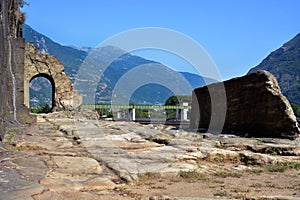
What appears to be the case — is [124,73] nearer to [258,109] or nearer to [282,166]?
[258,109]

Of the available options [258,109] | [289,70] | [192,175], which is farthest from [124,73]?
[289,70]

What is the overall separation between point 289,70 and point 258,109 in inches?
2808

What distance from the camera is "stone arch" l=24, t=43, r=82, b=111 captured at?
1944 cm

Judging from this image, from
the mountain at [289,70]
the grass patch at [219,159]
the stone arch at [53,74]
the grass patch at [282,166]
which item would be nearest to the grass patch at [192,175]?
the grass patch at [219,159]

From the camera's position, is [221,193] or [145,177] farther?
[145,177]

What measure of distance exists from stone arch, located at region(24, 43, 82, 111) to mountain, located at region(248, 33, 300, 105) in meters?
43.4

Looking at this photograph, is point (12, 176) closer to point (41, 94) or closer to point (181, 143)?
point (181, 143)

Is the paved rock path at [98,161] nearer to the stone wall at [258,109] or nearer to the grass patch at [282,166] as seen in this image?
the grass patch at [282,166]

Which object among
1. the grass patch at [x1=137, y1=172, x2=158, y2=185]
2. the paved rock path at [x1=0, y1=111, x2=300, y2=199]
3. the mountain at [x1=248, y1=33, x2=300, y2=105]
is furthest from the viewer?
the mountain at [x1=248, y1=33, x2=300, y2=105]

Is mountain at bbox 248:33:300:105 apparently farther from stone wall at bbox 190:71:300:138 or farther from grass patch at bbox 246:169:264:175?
grass patch at bbox 246:169:264:175

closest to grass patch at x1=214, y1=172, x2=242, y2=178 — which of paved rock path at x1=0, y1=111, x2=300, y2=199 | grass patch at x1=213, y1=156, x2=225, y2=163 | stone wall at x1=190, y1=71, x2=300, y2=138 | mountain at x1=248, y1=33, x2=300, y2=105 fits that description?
paved rock path at x1=0, y1=111, x2=300, y2=199

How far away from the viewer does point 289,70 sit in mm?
73438

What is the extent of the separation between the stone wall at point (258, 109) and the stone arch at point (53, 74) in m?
13.3

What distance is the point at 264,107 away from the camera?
24.2 ft
